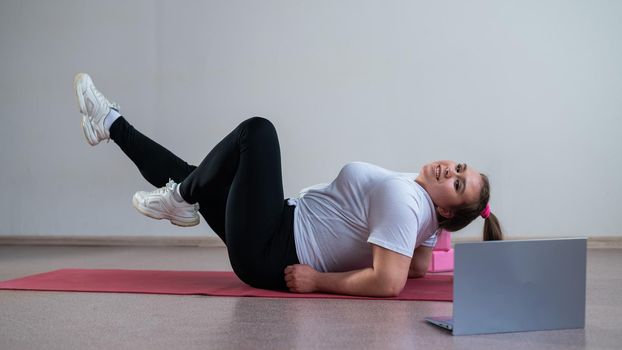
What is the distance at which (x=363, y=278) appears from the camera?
7.27ft

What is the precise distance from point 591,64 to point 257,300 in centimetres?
302

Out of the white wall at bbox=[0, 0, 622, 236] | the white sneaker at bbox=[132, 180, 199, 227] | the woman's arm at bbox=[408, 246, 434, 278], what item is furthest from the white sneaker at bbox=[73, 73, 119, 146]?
the white wall at bbox=[0, 0, 622, 236]

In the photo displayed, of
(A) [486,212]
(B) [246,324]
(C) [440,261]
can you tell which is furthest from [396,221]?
(C) [440,261]

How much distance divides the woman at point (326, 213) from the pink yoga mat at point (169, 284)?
10 centimetres

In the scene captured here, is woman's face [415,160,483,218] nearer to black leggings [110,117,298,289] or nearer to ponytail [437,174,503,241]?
ponytail [437,174,503,241]

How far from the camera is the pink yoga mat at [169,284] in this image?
237 cm

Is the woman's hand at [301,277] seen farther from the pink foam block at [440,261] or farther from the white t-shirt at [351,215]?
the pink foam block at [440,261]

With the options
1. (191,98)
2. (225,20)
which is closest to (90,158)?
(191,98)

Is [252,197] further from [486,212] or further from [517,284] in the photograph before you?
[517,284]

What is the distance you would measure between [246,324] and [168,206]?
0.76 metres

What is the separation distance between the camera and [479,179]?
2.20 m

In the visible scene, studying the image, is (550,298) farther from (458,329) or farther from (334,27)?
(334,27)

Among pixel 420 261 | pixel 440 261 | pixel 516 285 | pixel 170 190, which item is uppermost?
pixel 170 190

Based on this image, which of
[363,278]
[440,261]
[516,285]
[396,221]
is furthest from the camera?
[440,261]
